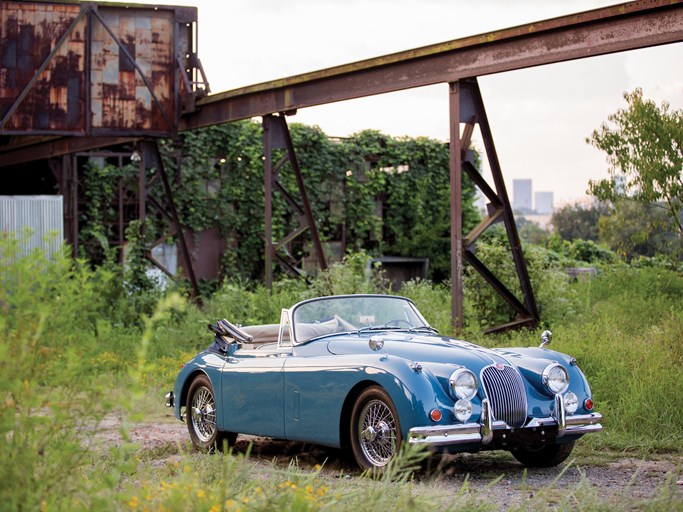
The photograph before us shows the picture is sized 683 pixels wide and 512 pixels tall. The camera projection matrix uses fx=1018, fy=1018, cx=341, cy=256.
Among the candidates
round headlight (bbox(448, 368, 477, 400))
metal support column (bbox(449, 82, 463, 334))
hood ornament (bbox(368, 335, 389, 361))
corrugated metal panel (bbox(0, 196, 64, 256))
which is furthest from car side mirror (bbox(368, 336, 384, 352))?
corrugated metal panel (bbox(0, 196, 64, 256))

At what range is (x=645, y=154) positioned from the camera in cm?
1441

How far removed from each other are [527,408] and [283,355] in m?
2.31

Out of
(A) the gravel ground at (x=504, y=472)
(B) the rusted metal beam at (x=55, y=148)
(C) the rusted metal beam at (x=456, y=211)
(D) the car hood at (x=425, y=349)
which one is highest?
(B) the rusted metal beam at (x=55, y=148)

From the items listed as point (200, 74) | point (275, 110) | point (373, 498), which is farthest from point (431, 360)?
point (200, 74)

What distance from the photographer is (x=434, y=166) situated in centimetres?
3069

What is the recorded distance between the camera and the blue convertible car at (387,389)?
752 cm

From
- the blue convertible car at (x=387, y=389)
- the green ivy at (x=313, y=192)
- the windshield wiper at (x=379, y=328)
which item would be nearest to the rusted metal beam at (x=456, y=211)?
the blue convertible car at (x=387, y=389)

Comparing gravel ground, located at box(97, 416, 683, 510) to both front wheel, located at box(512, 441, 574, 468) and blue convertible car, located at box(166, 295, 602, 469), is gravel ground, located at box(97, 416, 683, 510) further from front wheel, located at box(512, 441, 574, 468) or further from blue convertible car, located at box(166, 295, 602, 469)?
blue convertible car, located at box(166, 295, 602, 469)

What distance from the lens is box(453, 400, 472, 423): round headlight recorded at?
24.5ft

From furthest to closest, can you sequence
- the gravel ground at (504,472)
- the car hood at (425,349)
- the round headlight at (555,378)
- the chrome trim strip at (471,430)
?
the round headlight at (555,378)
the car hood at (425,349)
the chrome trim strip at (471,430)
the gravel ground at (504,472)

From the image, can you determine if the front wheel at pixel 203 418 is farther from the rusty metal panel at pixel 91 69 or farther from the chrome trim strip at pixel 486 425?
the rusty metal panel at pixel 91 69

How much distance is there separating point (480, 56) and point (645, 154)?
10.2 ft

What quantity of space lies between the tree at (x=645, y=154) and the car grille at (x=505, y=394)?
726 cm

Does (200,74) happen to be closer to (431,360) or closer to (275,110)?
(275,110)
